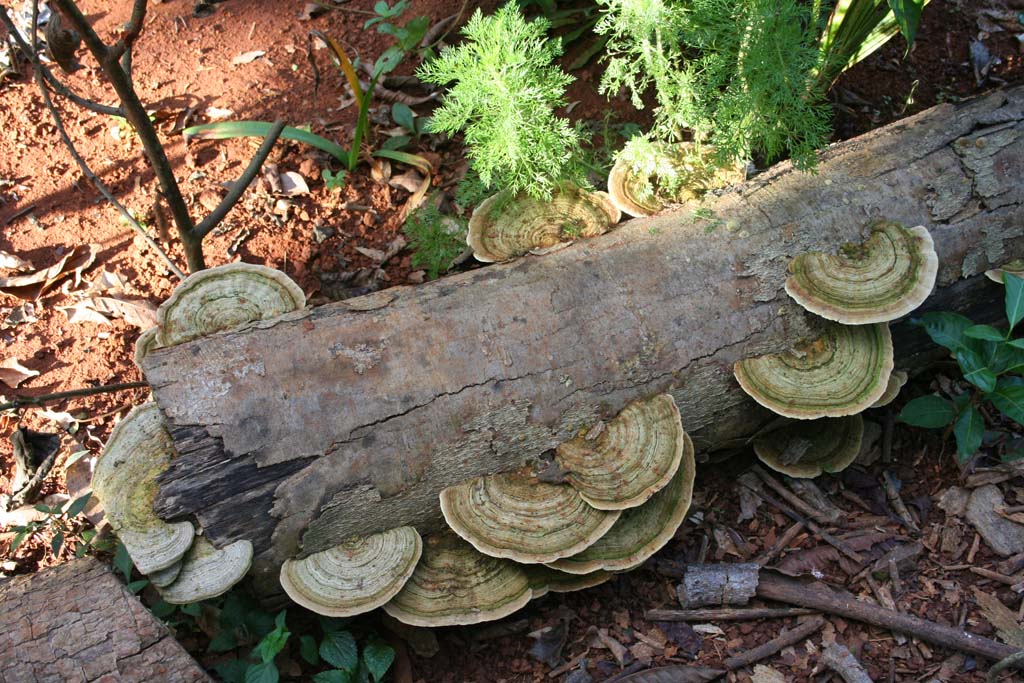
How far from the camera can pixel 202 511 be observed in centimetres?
299

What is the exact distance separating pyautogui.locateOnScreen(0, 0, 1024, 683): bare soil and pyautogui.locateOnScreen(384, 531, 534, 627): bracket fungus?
46 cm

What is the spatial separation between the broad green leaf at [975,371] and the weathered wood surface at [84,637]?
3467 millimetres

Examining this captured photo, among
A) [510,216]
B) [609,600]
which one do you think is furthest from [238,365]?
[609,600]

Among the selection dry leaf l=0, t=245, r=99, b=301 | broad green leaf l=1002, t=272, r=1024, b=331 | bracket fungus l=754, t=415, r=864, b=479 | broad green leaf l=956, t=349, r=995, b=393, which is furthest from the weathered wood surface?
broad green leaf l=1002, t=272, r=1024, b=331

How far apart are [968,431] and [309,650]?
311 cm

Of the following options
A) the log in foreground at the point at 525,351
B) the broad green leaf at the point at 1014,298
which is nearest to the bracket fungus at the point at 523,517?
the log in foreground at the point at 525,351

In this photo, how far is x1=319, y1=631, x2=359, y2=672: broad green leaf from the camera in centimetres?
320

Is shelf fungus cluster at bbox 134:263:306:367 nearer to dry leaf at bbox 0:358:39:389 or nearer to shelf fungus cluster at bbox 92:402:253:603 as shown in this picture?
shelf fungus cluster at bbox 92:402:253:603

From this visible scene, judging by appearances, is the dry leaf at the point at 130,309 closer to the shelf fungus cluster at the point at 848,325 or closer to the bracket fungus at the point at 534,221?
the bracket fungus at the point at 534,221

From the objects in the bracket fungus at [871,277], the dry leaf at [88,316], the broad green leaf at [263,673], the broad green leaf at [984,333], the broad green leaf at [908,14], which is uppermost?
the broad green leaf at [908,14]

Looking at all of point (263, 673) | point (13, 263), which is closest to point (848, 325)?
point (263, 673)

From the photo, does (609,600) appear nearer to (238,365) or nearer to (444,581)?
(444,581)

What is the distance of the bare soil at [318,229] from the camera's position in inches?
135

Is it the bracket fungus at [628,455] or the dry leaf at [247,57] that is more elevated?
the dry leaf at [247,57]
